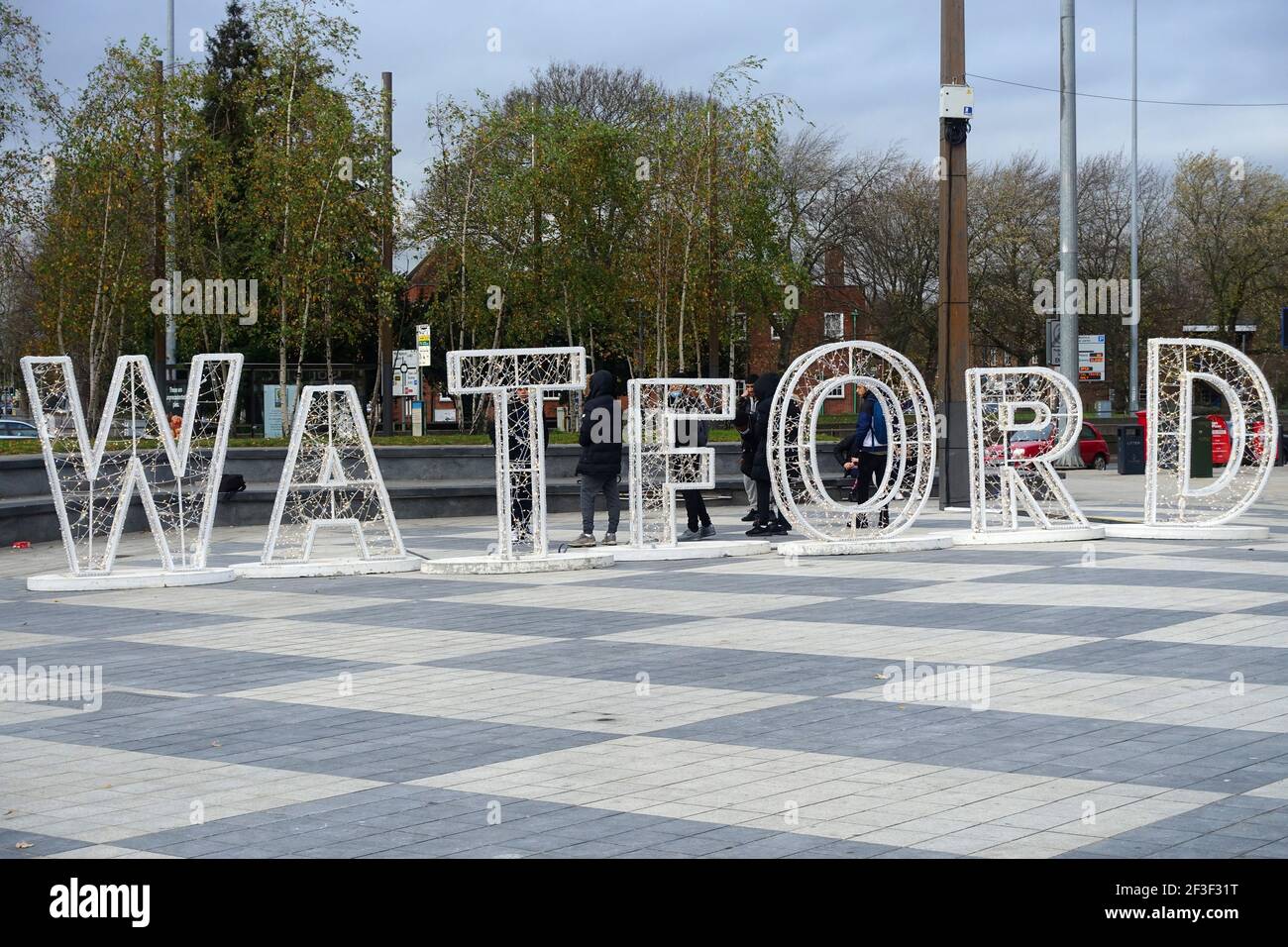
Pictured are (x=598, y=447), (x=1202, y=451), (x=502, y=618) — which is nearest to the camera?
(x=502, y=618)

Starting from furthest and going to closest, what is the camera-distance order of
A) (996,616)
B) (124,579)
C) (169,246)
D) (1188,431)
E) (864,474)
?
(169,246), (864,474), (1188,431), (124,579), (996,616)

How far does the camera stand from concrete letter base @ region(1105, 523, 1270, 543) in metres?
17.1

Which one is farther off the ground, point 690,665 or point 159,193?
point 159,193

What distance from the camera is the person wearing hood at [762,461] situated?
18.3m

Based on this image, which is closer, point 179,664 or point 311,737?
point 311,737

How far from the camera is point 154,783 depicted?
654 cm

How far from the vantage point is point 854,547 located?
16.2 metres

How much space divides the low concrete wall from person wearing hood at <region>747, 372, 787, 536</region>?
16.1 ft

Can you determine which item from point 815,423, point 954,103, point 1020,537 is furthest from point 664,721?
point 954,103

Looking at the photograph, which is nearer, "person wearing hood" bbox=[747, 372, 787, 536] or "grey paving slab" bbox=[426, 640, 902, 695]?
"grey paving slab" bbox=[426, 640, 902, 695]

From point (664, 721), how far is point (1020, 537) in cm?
1019

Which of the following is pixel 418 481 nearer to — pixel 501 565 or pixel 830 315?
pixel 501 565

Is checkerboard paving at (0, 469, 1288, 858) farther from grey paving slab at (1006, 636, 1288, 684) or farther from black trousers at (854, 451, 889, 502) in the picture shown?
black trousers at (854, 451, 889, 502)

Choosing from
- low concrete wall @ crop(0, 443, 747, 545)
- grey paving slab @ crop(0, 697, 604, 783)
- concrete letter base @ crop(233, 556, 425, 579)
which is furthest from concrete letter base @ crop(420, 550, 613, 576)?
low concrete wall @ crop(0, 443, 747, 545)
